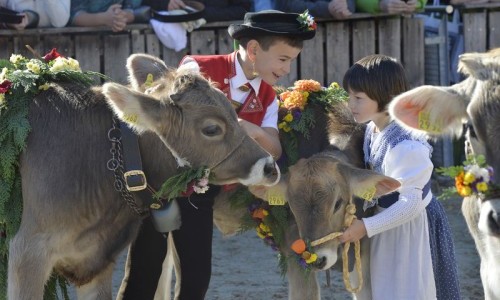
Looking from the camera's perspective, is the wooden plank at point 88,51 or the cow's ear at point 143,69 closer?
the cow's ear at point 143,69

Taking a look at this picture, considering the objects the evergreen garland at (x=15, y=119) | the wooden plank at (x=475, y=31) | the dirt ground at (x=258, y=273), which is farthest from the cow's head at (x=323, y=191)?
the wooden plank at (x=475, y=31)

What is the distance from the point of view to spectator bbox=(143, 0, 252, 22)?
9.38m

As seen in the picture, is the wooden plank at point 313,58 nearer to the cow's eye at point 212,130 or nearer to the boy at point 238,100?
the boy at point 238,100

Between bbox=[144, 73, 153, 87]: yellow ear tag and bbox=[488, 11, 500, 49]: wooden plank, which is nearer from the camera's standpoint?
bbox=[144, 73, 153, 87]: yellow ear tag

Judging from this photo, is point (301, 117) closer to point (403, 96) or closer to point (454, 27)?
point (403, 96)

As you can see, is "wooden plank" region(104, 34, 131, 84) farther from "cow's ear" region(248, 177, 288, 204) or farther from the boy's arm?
"cow's ear" region(248, 177, 288, 204)

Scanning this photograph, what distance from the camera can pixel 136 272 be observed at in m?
5.22

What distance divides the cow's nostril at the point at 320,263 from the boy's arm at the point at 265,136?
2.39 feet

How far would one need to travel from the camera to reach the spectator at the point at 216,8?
30.8 ft

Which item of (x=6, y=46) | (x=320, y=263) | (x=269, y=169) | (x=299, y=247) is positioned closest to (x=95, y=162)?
(x=269, y=169)

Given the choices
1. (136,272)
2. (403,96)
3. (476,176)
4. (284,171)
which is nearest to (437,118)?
(403,96)

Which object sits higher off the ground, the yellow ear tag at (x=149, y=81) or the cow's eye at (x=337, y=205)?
the yellow ear tag at (x=149, y=81)

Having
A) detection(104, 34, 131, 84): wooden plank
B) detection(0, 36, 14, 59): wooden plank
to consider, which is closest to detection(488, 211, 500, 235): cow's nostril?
detection(104, 34, 131, 84): wooden plank

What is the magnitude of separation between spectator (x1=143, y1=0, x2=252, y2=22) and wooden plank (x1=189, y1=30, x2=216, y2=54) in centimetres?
15
